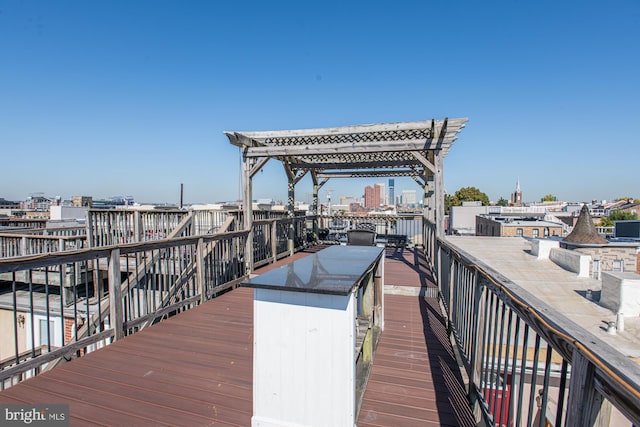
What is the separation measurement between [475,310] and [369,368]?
1004 millimetres

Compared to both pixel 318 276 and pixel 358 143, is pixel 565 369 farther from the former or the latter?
pixel 358 143

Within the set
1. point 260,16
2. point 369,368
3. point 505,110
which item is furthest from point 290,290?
point 505,110

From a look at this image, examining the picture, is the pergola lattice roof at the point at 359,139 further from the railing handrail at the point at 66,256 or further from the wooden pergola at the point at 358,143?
the railing handrail at the point at 66,256

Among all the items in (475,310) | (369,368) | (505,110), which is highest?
(505,110)

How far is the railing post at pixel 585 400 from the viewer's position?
0.83m

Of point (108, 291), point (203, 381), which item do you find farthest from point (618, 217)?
point (108, 291)

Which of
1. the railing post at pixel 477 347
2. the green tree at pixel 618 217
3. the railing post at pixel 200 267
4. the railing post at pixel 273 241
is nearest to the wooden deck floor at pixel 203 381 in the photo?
the railing post at pixel 477 347

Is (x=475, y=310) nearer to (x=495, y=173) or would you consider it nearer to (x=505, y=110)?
(x=505, y=110)

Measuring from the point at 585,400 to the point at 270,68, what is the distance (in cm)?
1462

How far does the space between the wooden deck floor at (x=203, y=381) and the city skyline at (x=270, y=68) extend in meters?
4.01

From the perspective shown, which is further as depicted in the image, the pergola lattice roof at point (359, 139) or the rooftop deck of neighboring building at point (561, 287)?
the rooftop deck of neighboring building at point (561, 287)

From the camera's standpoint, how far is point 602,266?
2109 cm

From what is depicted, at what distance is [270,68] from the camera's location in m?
13.4

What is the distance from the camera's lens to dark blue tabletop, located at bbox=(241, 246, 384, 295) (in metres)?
1.65
